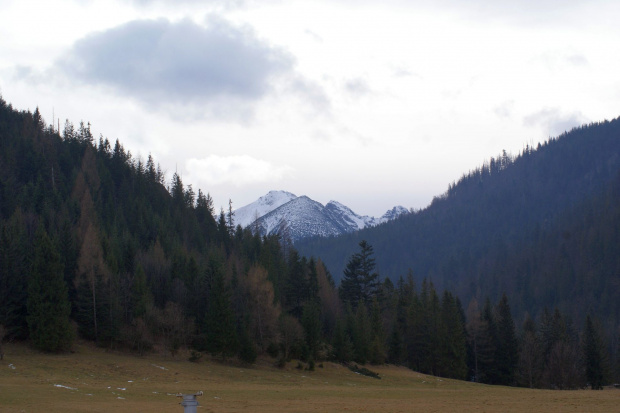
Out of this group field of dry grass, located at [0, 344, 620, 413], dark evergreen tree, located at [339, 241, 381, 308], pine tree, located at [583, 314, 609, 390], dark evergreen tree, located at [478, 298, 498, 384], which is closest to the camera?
field of dry grass, located at [0, 344, 620, 413]

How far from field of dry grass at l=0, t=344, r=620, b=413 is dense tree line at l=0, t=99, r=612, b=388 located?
11.6 ft

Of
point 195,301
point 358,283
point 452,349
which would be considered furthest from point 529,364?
point 195,301

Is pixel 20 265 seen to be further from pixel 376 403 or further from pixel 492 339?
pixel 492 339

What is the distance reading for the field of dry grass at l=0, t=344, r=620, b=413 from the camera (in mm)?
30680

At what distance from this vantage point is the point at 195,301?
68.3 meters

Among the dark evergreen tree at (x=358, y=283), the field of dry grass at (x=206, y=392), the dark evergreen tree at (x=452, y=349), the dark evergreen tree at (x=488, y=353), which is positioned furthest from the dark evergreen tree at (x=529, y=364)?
the dark evergreen tree at (x=358, y=283)

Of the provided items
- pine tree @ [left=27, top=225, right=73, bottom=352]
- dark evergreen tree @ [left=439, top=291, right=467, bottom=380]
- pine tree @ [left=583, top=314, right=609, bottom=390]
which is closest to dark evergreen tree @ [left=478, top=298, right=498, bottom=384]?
dark evergreen tree @ [left=439, top=291, right=467, bottom=380]

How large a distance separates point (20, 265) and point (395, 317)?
5239cm

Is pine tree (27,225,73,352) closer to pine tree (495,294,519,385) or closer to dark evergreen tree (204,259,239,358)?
dark evergreen tree (204,259,239,358)

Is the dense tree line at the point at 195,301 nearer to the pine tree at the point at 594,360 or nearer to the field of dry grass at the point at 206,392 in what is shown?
the pine tree at the point at 594,360

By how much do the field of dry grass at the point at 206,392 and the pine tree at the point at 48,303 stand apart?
5.90ft

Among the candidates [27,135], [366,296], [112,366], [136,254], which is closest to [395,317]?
[366,296]

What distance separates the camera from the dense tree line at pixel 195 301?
60.4 m

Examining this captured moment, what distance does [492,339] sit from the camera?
3253 inches
